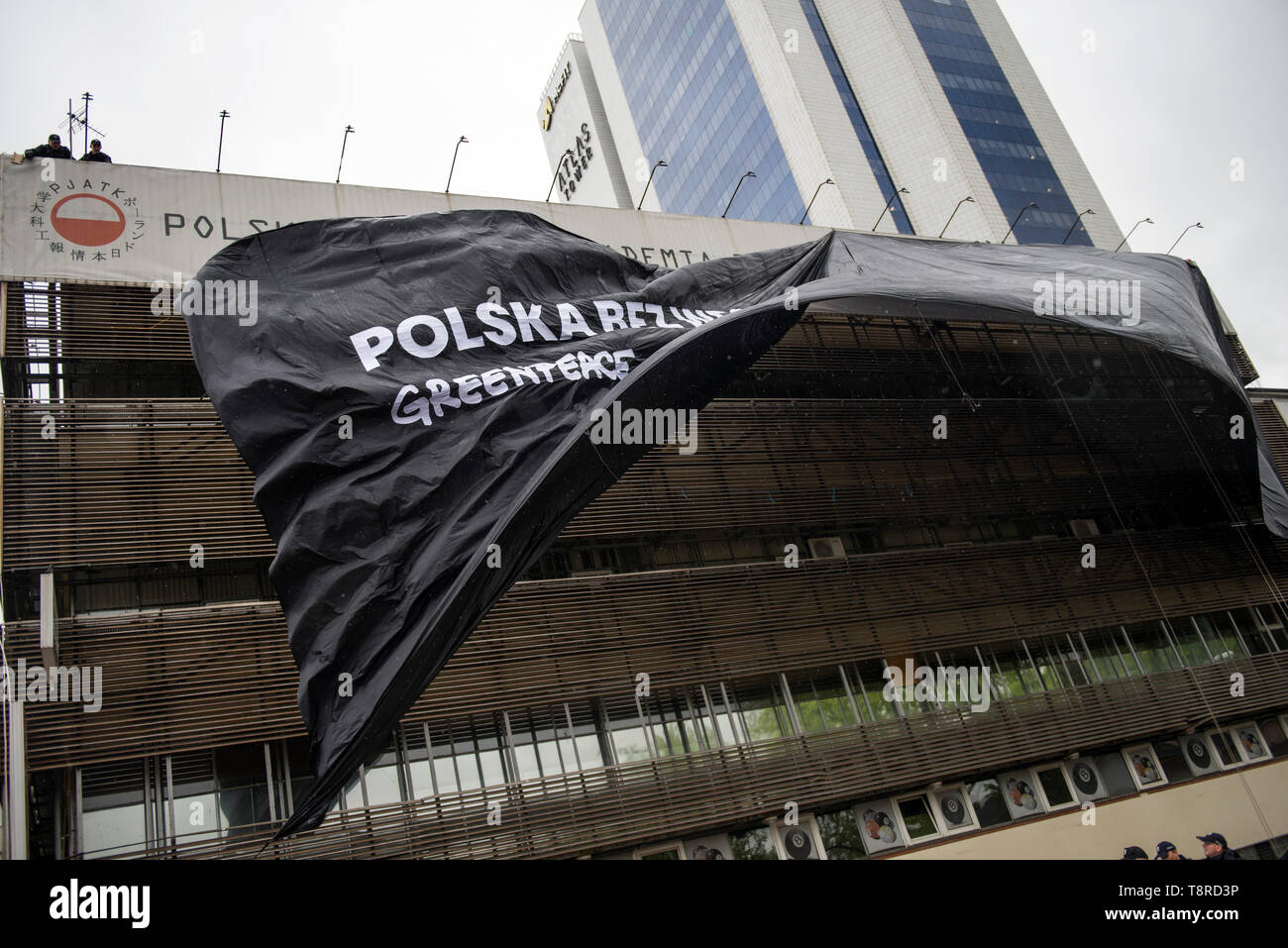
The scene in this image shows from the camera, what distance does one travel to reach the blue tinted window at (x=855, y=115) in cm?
5544

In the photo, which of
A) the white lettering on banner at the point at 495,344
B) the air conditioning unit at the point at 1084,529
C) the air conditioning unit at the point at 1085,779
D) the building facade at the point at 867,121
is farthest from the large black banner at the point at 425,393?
the building facade at the point at 867,121

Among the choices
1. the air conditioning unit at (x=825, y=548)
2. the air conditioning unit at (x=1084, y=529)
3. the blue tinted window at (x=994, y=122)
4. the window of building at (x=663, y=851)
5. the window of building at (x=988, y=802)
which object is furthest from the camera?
the blue tinted window at (x=994, y=122)

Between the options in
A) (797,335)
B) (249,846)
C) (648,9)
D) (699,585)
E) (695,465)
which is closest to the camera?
(249,846)

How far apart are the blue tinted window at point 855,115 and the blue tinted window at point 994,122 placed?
5.78 m

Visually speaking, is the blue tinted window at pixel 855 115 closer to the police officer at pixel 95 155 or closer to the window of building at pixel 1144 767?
the window of building at pixel 1144 767

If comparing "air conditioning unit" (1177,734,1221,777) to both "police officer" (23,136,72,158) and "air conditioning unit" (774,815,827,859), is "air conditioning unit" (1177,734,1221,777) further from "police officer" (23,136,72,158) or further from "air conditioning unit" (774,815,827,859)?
"police officer" (23,136,72,158)

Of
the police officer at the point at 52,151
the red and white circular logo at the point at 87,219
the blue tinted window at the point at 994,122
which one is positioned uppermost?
the blue tinted window at the point at 994,122

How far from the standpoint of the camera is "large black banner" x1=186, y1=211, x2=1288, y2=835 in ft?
21.6

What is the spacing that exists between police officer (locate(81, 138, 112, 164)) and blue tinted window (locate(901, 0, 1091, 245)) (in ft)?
172

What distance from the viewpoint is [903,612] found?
50.3 feet

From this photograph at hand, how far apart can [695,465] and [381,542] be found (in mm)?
8839

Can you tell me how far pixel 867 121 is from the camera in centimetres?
5709

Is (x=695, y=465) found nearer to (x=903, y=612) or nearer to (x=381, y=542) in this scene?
(x=903, y=612)
